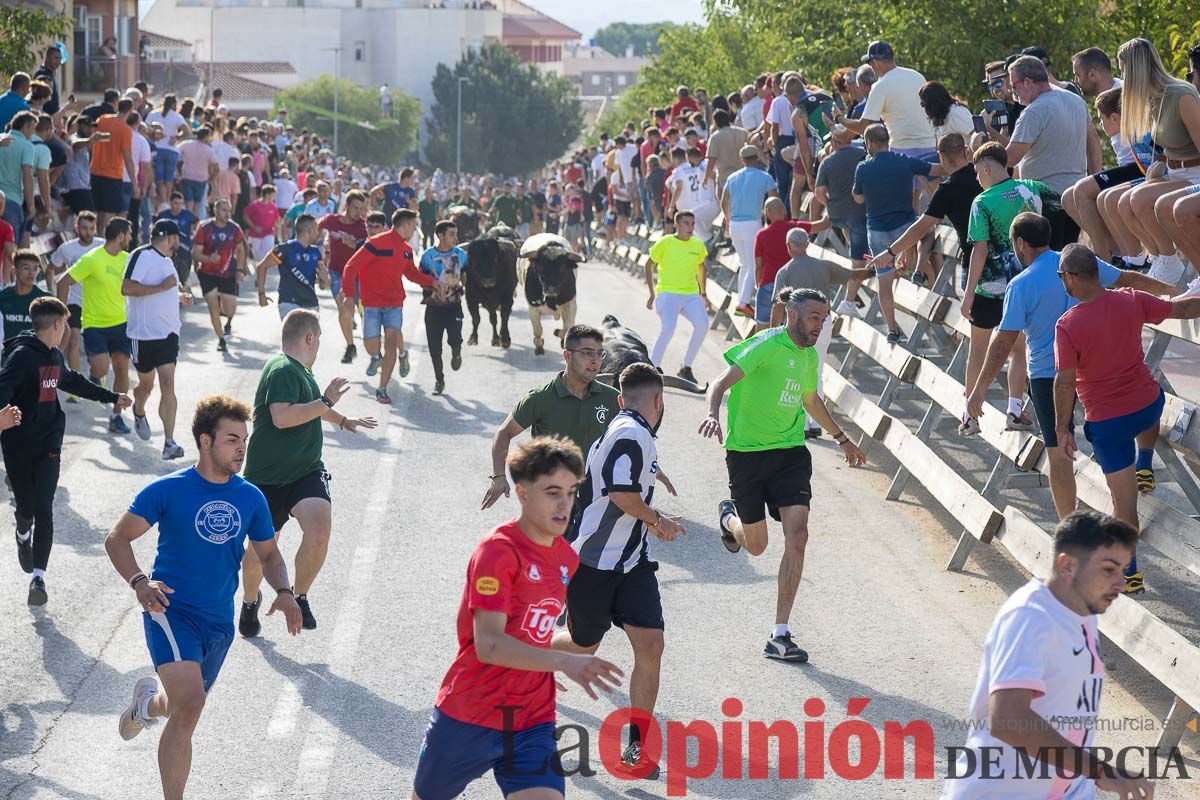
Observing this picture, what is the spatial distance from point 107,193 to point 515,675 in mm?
18397

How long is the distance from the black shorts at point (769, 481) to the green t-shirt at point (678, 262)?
27.4ft

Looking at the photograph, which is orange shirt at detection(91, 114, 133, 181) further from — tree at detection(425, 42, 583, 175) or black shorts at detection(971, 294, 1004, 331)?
tree at detection(425, 42, 583, 175)

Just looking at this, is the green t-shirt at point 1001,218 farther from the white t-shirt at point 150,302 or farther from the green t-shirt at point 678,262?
the white t-shirt at point 150,302

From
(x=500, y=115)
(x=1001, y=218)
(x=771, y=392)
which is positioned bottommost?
(x=500, y=115)

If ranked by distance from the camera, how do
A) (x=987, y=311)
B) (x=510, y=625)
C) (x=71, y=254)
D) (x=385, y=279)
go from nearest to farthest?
(x=510, y=625) → (x=987, y=311) → (x=71, y=254) → (x=385, y=279)

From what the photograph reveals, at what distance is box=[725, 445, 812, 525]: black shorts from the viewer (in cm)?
957

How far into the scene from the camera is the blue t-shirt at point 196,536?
694cm

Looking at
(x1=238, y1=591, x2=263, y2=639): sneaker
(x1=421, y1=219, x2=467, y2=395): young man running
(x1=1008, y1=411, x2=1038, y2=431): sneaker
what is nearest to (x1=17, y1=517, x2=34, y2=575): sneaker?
(x1=238, y1=591, x2=263, y2=639): sneaker

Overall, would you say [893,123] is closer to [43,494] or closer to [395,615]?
[395,615]

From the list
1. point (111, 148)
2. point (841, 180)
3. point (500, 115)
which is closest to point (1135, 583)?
point (841, 180)

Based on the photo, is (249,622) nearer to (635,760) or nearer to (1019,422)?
(635,760)

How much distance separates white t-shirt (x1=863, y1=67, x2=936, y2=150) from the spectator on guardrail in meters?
6.27

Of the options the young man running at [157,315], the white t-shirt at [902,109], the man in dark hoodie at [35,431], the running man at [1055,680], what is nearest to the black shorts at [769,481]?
the man in dark hoodie at [35,431]

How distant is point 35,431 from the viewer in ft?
34.6
